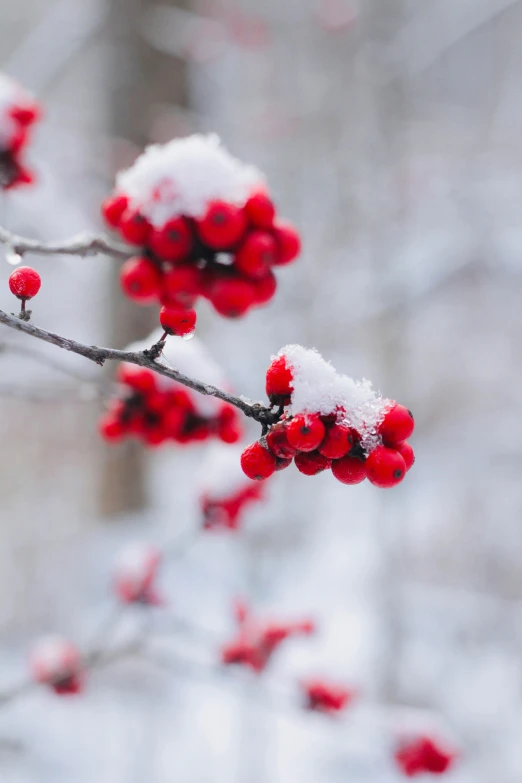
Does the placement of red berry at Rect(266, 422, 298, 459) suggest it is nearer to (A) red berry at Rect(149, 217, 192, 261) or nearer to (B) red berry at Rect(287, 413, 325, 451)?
(B) red berry at Rect(287, 413, 325, 451)

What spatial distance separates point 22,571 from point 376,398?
16.5ft

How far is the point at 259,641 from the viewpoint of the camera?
1694mm

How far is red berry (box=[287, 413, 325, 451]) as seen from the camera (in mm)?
577

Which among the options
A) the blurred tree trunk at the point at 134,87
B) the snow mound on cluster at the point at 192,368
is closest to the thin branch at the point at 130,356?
the snow mound on cluster at the point at 192,368

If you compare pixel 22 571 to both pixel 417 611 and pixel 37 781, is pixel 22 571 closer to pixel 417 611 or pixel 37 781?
pixel 37 781

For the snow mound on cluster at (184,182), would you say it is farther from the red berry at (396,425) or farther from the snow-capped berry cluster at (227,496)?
the snow-capped berry cluster at (227,496)

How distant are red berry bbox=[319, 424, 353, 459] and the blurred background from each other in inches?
70.4

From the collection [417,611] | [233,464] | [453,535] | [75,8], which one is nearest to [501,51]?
[75,8]

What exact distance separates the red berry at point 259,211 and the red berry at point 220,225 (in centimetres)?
3

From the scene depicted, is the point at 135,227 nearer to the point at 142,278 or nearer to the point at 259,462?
the point at 142,278

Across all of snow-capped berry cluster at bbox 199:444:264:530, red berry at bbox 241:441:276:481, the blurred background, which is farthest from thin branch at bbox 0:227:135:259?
the blurred background

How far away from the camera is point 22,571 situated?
497 centimetres

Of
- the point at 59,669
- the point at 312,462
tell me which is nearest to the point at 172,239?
the point at 312,462

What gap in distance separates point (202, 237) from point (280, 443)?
315mm
